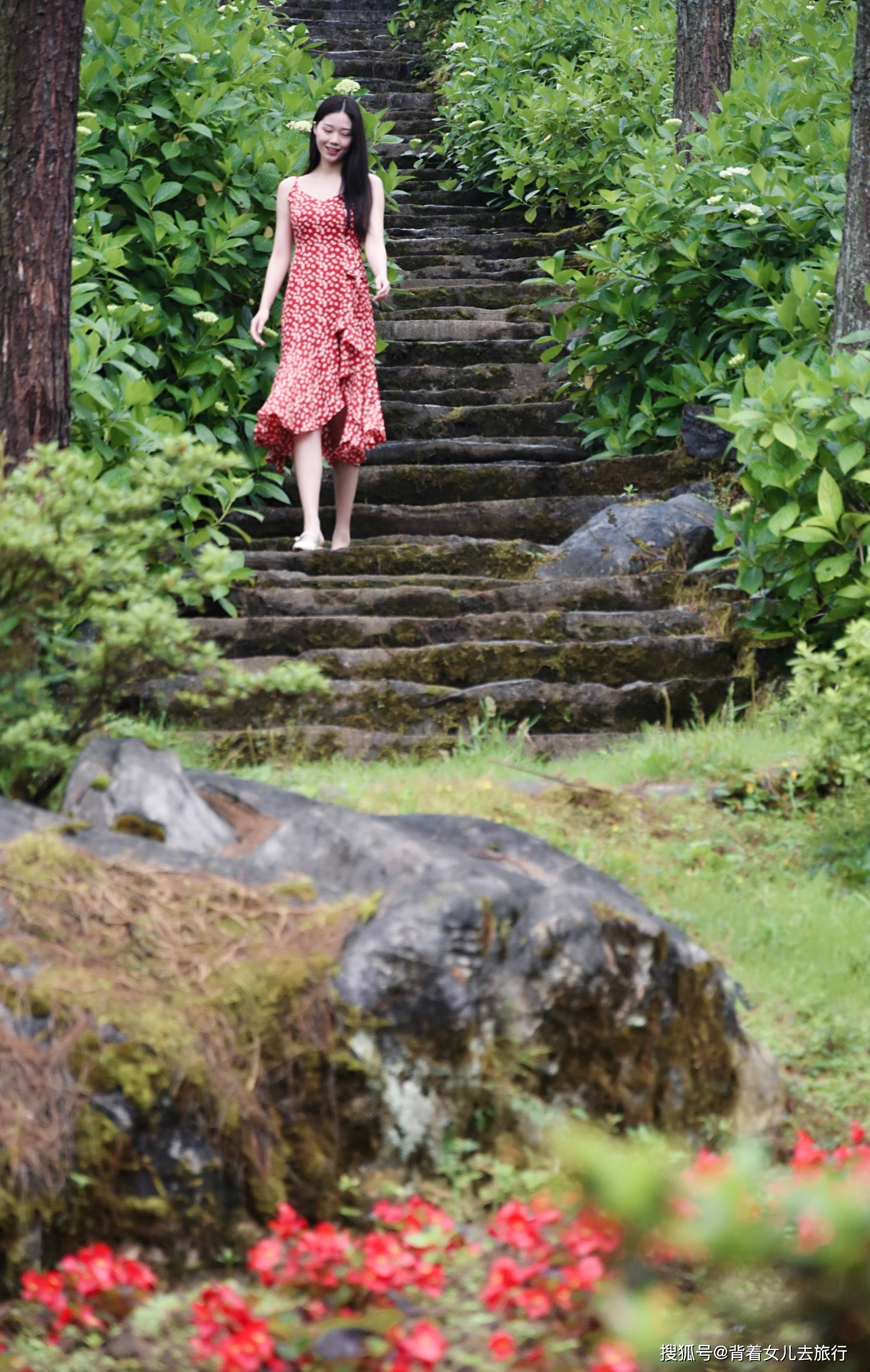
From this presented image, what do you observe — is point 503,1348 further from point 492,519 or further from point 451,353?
point 451,353

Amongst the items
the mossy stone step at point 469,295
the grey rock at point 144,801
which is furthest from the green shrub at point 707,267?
the grey rock at point 144,801

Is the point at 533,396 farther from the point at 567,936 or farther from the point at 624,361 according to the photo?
the point at 567,936

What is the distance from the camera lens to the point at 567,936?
113 inches

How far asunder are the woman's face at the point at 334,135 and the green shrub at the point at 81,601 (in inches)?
118

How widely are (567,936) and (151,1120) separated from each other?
918 mm

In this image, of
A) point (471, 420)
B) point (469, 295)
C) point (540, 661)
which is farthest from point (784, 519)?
point (469, 295)

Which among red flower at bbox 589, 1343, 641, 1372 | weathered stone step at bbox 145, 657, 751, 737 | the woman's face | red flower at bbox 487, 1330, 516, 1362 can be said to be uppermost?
the woman's face

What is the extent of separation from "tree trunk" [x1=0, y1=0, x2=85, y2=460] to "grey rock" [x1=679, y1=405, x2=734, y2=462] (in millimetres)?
3446

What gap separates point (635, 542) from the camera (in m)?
6.30

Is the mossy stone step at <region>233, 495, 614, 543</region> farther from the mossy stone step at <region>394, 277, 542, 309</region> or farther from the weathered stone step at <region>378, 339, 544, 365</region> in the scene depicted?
the mossy stone step at <region>394, 277, 542, 309</region>

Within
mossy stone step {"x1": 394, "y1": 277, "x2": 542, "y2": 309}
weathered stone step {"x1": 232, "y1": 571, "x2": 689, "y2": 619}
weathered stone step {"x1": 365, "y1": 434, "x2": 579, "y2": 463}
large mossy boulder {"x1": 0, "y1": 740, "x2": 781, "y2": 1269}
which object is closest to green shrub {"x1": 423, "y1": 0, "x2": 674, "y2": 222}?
mossy stone step {"x1": 394, "y1": 277, "x2": 542, "y2": 309}

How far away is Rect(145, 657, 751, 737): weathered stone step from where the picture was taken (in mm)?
5188

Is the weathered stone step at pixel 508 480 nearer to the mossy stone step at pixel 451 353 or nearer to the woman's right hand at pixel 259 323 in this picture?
the woman's right hand at pixel 259 323

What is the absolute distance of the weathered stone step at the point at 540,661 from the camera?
5.50 metres
